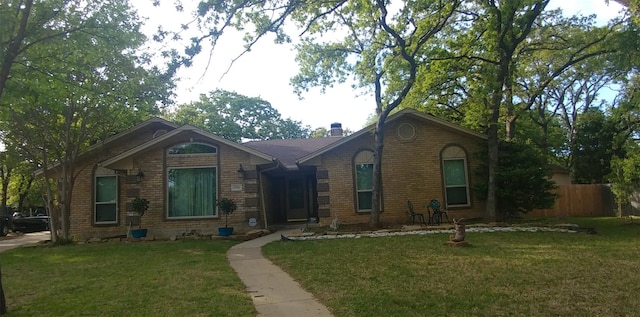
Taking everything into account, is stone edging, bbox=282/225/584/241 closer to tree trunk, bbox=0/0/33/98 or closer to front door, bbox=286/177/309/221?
front door, bbox=286/177/309/221

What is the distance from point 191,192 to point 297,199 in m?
5.44

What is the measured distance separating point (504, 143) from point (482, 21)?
14.5ft

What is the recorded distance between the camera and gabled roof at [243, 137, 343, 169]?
18859mm

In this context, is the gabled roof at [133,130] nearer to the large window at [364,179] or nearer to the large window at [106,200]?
the large window at [106,200]

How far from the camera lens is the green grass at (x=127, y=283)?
18.5ft

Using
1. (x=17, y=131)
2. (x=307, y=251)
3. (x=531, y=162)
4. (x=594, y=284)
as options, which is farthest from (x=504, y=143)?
(x=17, y=131)

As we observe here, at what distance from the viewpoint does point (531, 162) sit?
15.2m

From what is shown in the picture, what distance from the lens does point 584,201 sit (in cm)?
2227

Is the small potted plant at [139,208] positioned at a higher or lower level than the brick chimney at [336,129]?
lower

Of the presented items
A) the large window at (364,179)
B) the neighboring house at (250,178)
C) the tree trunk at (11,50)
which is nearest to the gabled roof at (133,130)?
the neighboring house at (250,178)

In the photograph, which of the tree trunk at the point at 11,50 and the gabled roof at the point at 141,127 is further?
the gabled roof at the point at 141,127

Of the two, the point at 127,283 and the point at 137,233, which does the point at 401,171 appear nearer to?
the point at 137,233

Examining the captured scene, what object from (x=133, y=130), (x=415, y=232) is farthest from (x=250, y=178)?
(x=415, y=232)

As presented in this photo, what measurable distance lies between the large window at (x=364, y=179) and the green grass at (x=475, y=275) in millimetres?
4669
